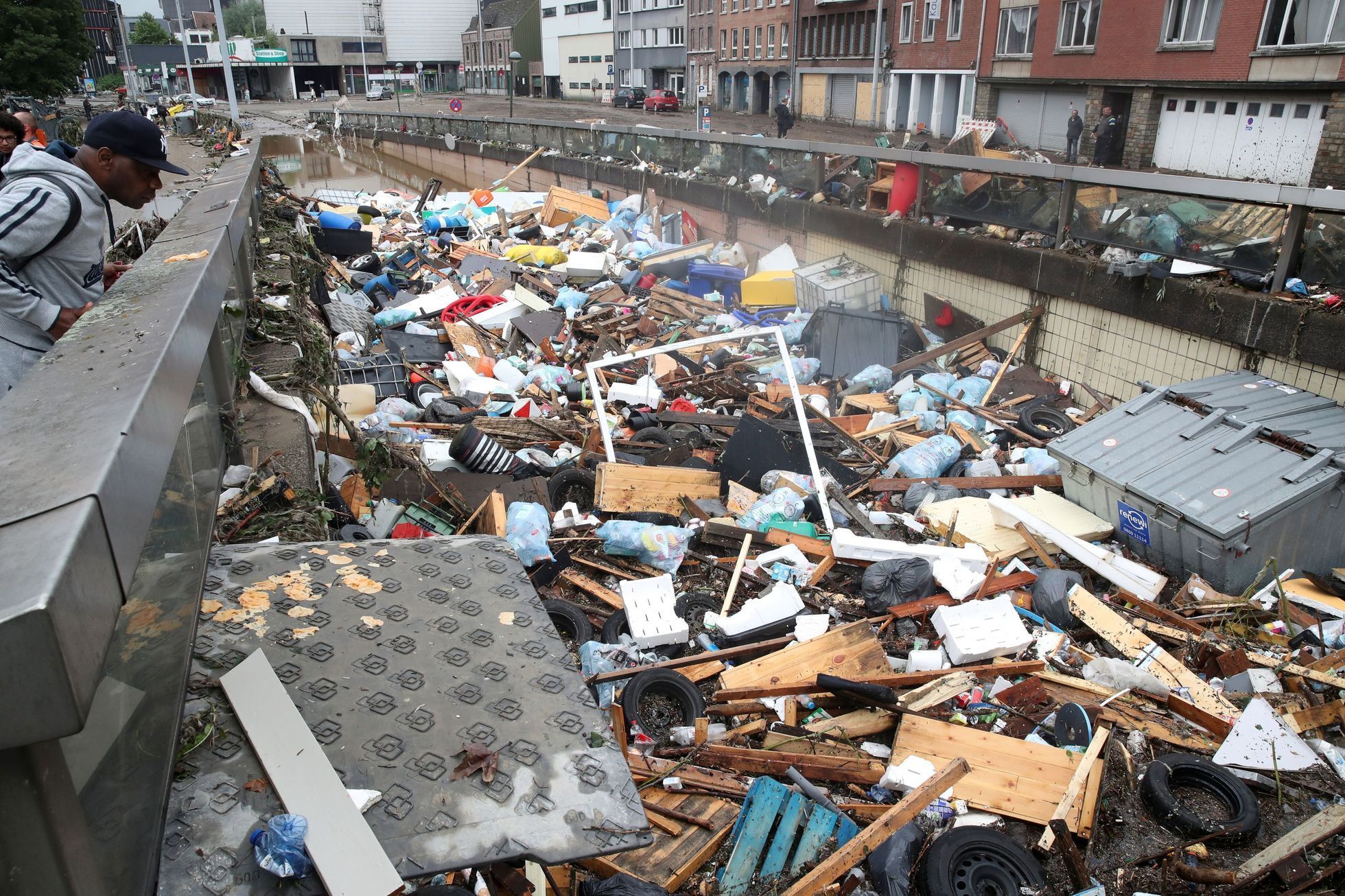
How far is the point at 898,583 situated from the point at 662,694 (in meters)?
1.85

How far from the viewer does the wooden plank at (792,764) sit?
409 cm

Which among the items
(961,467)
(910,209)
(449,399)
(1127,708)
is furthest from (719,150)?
(1127,708)

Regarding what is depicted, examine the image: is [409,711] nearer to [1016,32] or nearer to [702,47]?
[1016,32]

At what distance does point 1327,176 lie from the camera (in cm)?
1836

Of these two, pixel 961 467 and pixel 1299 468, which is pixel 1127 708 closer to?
pixel 1299 468

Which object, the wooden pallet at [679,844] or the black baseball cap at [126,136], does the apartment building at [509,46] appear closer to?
the black baseball cap at [126,136]

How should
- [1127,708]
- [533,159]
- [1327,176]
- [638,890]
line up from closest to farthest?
[638,890] → [1127,708] → [1327,176] → [533,159]

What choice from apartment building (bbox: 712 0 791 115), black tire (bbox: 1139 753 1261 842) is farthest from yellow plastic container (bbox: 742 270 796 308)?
apartment building (bbox: 712 0 791 115)

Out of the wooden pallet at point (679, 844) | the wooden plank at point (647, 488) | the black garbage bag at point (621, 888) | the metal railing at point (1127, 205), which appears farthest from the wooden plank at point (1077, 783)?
the metal railing at point (1127, 205)

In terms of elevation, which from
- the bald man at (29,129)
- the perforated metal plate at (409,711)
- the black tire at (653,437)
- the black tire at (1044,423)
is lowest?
the black tire at (653,437)

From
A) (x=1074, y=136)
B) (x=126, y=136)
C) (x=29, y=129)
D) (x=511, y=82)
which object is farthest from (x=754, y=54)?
(x=126, y=136)

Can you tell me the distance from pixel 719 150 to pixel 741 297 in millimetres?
4548

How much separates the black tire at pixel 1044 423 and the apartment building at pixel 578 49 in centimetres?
6421

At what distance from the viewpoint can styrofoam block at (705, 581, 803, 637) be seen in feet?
17.4
